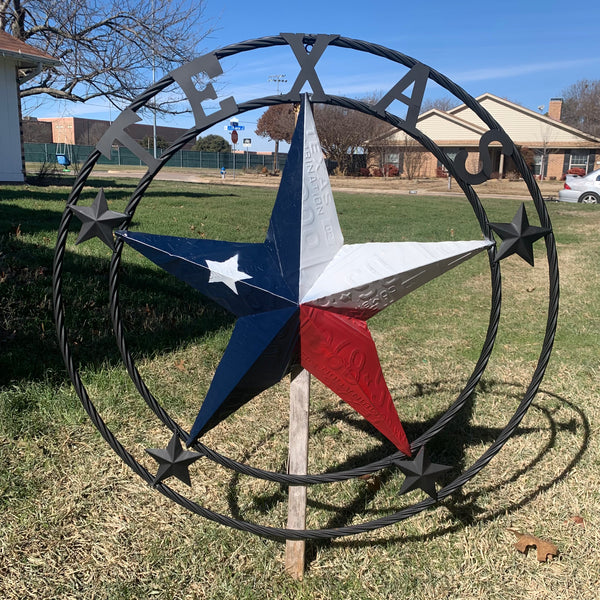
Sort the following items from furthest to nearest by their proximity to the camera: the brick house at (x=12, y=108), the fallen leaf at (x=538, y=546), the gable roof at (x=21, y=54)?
the brick house at (x=12, y=108) → the gable roof at (x=21, y=54) → the fallen leaf at (x=538, y=546)

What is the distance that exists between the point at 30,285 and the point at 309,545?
331 cm

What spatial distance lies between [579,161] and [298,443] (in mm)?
45875

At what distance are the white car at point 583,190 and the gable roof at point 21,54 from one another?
18.5 metres

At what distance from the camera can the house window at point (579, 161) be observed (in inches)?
1635

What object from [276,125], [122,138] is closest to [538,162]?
[276,125]

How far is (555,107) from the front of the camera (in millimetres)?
47250

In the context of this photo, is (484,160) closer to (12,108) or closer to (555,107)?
(12,108)

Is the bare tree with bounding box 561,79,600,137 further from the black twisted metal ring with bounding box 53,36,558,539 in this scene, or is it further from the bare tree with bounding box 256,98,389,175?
the black twisted metal ring with bounding box 53,36,558,539

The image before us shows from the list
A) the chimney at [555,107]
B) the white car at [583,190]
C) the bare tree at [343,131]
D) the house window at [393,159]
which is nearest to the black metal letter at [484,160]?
the white car at [583,190]

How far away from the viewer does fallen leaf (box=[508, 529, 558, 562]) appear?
106 inches

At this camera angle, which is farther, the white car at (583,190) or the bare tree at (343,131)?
the bare tree at (343,131)

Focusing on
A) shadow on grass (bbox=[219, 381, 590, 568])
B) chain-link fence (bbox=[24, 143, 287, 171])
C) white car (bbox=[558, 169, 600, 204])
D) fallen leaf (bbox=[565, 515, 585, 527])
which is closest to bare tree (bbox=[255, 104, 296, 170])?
chain-link fence (bbox=[24, 143, 287, 171])

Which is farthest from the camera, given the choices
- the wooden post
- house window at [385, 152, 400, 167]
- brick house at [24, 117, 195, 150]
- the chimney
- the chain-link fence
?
brick house at [24, 117, 195, 150]

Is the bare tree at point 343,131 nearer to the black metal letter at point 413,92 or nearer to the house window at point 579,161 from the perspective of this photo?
the house window at point 579,161
